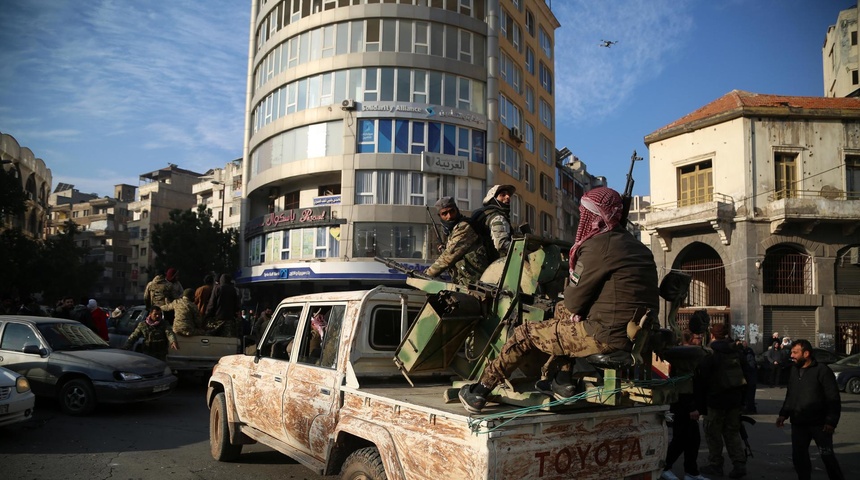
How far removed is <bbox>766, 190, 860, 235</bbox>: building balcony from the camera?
2436 centimetres

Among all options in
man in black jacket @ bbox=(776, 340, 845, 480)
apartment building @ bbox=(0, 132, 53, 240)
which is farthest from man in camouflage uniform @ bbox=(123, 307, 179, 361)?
apartment building @ bbox=(0, 132, 53, 240)

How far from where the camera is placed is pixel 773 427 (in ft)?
35.6

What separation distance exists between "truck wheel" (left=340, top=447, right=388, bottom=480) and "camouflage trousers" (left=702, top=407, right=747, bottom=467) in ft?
15.3

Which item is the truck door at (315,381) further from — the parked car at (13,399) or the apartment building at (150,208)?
the apartment building at (150,208)

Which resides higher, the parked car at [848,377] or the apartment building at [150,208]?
the apartment building at [150,208]

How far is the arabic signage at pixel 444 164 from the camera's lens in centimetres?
2950

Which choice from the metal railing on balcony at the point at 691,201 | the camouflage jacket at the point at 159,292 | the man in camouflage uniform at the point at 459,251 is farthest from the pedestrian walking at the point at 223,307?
the metal railing on balcony at the point at 691,201

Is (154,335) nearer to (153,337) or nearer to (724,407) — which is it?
(153,337)

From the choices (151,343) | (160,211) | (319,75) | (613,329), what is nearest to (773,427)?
(613,329)

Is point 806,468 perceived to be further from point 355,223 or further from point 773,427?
point 355,223

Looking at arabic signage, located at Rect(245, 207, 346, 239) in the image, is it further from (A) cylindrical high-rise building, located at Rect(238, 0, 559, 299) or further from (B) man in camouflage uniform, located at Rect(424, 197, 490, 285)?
(B) man in camouflage uniform, located at Rect(424, 197, 490, 285)

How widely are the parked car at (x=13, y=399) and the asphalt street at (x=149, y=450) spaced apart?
12.2 inches

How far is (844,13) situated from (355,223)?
36534mm

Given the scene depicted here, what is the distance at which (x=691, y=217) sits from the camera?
85.2 feet
